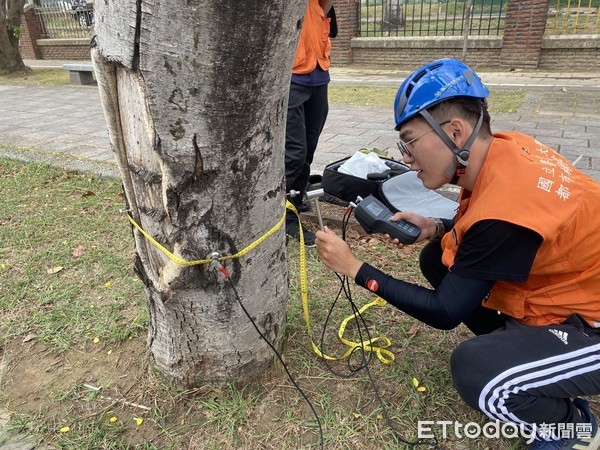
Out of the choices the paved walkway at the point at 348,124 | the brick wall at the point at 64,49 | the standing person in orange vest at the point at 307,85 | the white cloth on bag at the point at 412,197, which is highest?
the standing person in orange vest at the point at 307,85

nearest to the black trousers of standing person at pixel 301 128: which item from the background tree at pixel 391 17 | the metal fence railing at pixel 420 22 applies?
the metal fence railing at pixel 420 22

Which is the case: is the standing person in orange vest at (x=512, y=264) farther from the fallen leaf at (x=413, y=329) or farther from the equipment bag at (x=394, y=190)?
the equipment bag at (x=394, y=190)

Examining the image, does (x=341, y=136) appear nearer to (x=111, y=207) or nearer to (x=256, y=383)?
(x=111, y=207)

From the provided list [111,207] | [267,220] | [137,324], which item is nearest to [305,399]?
[267,220]

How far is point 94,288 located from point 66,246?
2.14 feet

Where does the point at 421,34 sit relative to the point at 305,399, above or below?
above

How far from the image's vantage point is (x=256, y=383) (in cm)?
201

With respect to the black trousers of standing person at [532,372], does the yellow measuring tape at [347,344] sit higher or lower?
lower

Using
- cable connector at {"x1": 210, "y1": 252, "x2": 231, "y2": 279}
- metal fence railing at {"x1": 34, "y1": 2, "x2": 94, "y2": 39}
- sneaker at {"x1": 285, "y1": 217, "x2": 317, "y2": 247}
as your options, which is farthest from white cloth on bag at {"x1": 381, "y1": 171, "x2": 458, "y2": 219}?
metal fence railing at {"x1": 34, "y1": 2, "x2": 94, "y2": 39}

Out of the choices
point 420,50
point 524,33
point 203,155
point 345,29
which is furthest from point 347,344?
point 345,29

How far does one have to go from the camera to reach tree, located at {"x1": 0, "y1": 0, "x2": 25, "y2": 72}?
1173 cm

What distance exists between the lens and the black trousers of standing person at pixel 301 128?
3059mm

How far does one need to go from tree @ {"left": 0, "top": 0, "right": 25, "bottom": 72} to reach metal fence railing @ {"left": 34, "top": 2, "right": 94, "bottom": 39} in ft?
10.2

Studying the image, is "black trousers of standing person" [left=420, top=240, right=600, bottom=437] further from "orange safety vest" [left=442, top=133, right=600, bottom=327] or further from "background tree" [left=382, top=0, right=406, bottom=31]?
"background tree" [left=382, top=0, right=406, bottom=31]
